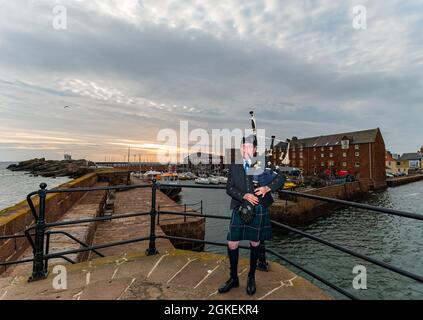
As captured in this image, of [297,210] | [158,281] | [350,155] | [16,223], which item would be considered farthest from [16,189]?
[350,155]

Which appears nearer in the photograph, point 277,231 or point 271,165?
point 271,165

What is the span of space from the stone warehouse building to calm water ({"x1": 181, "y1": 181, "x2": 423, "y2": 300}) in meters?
32.1

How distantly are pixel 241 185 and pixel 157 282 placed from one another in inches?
66.1

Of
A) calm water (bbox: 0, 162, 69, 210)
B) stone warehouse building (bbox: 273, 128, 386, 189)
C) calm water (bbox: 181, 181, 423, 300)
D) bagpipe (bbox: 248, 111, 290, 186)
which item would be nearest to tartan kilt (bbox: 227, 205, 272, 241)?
bagpipe (bbox: 248, 111, 290, 186)

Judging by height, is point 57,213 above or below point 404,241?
above

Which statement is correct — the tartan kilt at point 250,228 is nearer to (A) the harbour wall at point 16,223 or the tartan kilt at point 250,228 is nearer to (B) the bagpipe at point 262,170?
(B) the bagpipe at point 262,170

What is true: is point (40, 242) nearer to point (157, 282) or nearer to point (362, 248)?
point (157, 282)

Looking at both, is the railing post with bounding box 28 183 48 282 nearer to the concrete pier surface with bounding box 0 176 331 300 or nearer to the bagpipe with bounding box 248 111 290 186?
the concrete pier surface with bounding box 0 176 331 300

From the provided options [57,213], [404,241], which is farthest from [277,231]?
[57,213]

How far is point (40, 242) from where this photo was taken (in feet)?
10.3
